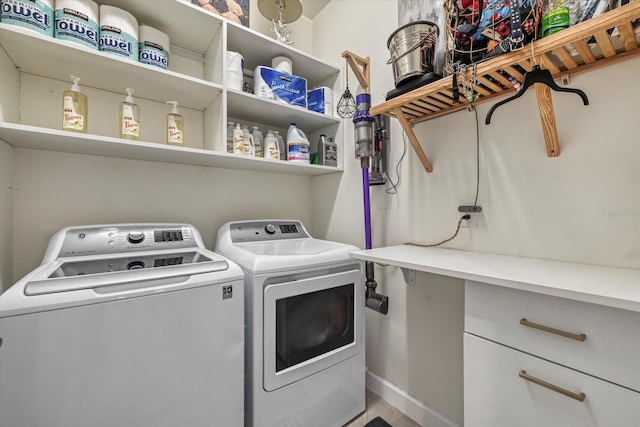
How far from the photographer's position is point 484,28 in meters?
0.94

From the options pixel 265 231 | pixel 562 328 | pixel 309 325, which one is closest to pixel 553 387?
pixel 562 328

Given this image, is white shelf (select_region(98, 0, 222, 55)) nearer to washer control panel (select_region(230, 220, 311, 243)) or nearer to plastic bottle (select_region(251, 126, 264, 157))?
plastic bottle (select_region(251, 126, 264, 157))

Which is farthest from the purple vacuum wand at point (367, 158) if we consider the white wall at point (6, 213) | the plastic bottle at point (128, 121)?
the white wall at point (6, 213)

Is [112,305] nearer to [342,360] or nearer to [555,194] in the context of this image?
[342,360]

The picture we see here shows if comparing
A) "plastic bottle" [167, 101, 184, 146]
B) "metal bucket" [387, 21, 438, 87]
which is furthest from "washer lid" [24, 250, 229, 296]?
"metal bucket" [387, 21, 438, 87]

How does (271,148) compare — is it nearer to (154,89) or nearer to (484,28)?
(154,89)

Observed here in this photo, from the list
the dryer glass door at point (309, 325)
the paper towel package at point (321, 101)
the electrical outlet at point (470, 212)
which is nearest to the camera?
the dryer glass door at point (309, 325)

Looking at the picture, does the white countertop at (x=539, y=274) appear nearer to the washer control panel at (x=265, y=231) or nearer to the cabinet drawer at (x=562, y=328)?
the cabinet drawer at (x=562, y=328)

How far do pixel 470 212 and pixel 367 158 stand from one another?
2.14 ft

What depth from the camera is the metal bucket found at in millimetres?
1183

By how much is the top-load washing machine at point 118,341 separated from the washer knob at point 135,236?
8 centimetres

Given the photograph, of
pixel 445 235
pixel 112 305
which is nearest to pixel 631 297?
pixel 445 235

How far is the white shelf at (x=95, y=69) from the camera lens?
108 centimetres

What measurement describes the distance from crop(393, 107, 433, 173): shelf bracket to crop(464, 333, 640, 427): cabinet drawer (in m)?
0.87
